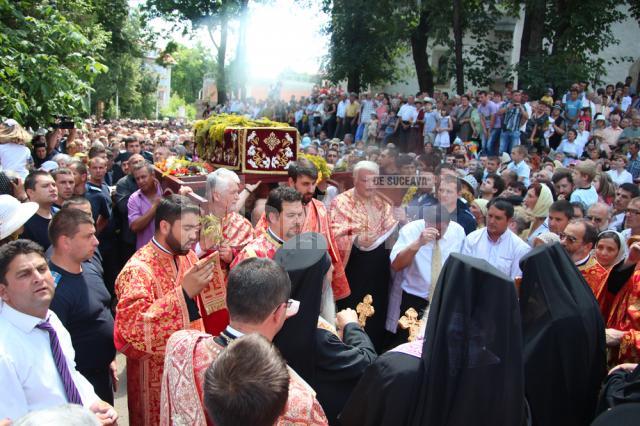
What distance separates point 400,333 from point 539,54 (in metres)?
14.5

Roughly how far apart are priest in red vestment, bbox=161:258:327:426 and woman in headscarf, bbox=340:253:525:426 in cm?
40

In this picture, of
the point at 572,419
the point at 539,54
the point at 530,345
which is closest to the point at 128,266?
the point at 530,345

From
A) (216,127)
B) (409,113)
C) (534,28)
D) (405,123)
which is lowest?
(216,127)

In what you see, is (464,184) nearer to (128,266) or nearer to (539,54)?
(128,266)

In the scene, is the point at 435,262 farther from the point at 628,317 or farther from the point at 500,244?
the point at 628,317

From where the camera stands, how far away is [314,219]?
17.0 feet

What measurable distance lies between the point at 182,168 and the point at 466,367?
15.3 feet

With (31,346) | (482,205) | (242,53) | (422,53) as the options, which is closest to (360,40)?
(422,53)

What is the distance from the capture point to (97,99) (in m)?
37.4

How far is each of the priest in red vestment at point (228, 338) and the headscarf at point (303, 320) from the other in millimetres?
326

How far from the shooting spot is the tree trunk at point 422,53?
70.6 feet

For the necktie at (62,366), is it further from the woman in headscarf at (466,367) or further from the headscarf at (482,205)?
the headscarf at (482,205)

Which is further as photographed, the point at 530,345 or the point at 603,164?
the point at 603,164

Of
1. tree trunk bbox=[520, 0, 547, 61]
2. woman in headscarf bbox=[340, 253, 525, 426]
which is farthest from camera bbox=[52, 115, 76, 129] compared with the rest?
tree trunk bbox=[520, 0, 547, 61]
